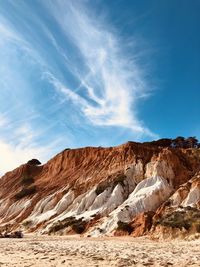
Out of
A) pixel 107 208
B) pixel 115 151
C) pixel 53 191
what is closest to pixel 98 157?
pixel 115 151

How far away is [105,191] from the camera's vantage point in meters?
51.8

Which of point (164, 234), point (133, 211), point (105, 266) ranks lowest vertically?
point (105, 266)

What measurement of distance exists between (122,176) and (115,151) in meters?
12.3

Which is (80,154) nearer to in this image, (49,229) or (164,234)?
(49,229)

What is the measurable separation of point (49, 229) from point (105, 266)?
115 ft

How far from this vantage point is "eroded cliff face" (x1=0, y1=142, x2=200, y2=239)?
4197 centimetres

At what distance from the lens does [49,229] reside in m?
47.0

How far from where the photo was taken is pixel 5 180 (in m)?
88.9

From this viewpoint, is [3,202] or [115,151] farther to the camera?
[3,202]

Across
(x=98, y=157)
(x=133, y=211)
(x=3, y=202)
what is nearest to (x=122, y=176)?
(x=133, y=211)

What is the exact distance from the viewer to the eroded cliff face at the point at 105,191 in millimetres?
41969

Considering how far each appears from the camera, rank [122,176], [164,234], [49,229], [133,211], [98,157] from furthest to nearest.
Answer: [98,157]
[122,176]
[49,229]
[133,211]
[164,234]

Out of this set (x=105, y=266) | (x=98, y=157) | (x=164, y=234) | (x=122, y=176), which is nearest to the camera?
(x=105, y=266)

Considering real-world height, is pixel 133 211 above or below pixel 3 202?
below
